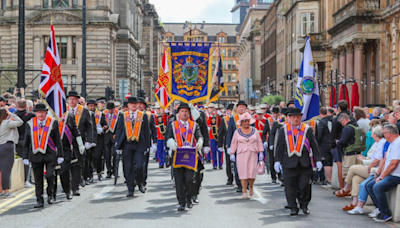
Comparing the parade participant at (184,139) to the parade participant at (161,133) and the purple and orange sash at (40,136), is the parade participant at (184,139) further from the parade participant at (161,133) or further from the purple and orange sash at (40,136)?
the parade participant at (161,133)

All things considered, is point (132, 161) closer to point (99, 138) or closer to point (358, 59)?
point (99, 138)

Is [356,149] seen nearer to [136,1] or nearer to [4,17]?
[4,17]

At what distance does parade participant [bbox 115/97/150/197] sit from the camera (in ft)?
44.3

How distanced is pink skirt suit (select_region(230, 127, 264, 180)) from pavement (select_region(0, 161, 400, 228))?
56 cm

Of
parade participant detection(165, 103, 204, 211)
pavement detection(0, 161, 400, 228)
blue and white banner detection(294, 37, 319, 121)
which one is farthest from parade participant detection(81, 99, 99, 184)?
blue and white banner detection(294, 37, 319, 121)

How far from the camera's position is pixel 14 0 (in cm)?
6544

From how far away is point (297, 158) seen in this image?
1121 centimetres

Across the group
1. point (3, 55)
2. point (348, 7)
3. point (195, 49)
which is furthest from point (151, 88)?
point (195, 49)

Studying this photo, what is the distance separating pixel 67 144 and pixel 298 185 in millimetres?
4722

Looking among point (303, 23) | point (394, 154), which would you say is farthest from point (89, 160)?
point (303, 23)

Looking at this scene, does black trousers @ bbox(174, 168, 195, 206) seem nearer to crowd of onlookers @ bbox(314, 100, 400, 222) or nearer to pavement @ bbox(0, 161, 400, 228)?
pavement @ bbox(0, 161, 400, 228)

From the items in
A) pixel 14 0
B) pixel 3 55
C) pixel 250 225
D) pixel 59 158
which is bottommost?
pixel 250 225

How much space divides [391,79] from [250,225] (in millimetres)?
26916

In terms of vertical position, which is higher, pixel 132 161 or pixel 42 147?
pixel 42 147
